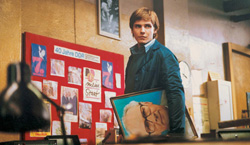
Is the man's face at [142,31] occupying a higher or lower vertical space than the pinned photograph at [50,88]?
higher

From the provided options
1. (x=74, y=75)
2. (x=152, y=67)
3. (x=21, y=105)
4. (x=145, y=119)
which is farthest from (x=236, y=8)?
(x=21, y=105)

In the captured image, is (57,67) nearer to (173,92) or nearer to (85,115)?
(85,115)

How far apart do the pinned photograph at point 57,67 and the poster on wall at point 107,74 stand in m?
0.59

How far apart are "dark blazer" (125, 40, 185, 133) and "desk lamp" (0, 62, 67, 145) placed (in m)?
2.88

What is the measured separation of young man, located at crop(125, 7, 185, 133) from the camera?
413cm

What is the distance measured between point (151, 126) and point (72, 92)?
3.00 feet

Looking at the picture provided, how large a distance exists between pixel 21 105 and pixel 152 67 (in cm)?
319

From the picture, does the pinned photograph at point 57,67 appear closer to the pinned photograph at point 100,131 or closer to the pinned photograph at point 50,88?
the pinned photograph at point 50,88

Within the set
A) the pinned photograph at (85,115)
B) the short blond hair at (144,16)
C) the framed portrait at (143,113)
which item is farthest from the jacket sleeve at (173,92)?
the pinned photograph at (85,115)

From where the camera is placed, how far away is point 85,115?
392 centimetres

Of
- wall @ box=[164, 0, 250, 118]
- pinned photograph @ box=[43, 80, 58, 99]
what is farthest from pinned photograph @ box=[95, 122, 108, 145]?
wall @ box=[164, 0, 250, 118]

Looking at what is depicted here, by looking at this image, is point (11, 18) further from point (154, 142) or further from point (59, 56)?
point (154, 142)

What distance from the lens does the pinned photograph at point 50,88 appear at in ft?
11.7

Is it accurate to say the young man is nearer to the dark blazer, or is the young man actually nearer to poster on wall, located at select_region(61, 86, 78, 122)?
the dark blazer
